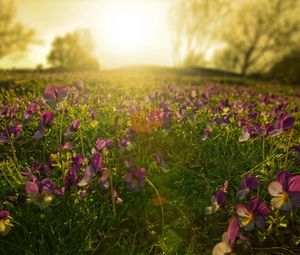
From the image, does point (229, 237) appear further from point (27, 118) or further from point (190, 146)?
point (27, 118)

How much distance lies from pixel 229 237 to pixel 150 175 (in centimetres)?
136

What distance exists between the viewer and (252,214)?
2020 millimetres

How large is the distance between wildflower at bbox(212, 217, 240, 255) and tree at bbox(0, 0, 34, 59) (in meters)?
52.4

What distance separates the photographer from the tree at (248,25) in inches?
1698

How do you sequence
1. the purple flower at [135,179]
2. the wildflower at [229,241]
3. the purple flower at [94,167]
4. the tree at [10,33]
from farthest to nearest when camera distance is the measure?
the tree at [10,33]
the purple flower at [135,179]
the purple flower at [94,167]
the wildflower at [229,241]

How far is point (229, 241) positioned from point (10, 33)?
173 feet

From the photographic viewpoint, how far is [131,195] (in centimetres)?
278

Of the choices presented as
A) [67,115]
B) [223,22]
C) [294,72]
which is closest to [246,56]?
[223,22]

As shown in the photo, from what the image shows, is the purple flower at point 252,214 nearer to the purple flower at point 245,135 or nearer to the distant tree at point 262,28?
the purple flower at point 245,135

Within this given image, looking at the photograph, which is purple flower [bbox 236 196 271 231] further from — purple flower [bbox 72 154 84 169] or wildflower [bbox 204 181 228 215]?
purple flower [bbox 72 154 84 169]

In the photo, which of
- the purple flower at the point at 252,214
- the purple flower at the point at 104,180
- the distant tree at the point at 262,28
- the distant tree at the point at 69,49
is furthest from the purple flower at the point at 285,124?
the distant tree at the point at 69,49

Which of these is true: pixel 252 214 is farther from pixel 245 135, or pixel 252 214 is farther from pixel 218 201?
pixel 245 135

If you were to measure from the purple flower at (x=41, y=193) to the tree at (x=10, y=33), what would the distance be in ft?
169

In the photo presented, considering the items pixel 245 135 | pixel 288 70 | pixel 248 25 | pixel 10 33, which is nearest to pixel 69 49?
pixel 10 33
